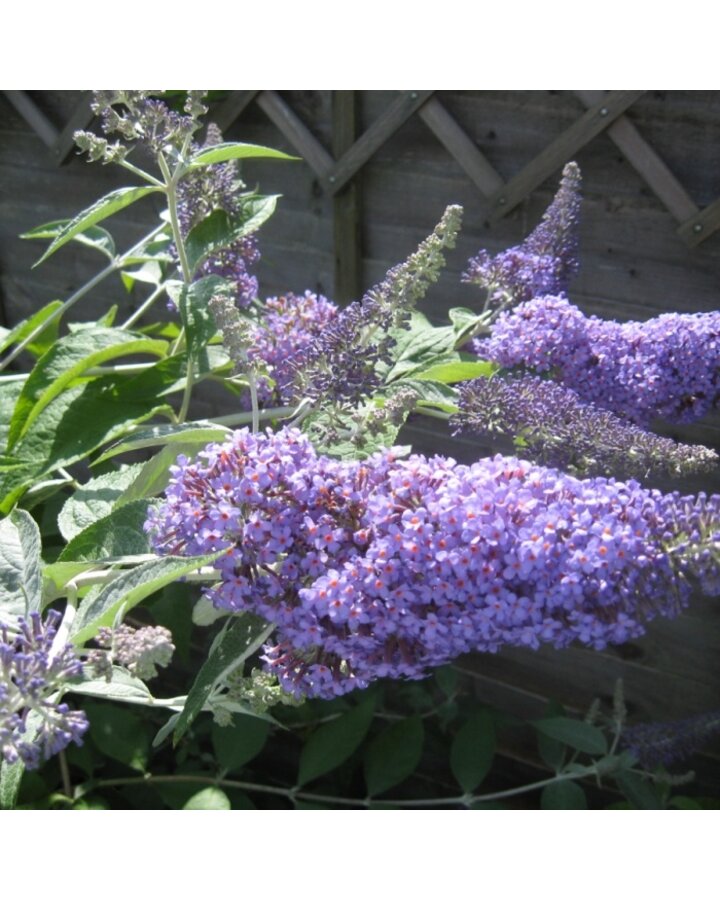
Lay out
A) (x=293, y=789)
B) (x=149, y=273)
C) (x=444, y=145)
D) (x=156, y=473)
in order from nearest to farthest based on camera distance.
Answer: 1. (x=156, y=473)
2. (x=149, y=273)
3. (x=293, y=789)
4. (x=444, y=145)

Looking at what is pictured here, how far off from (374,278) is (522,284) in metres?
0.93

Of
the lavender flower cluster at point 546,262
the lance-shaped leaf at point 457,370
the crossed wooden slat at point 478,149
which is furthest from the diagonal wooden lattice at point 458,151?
the lance-shaped leaf at point 457,370

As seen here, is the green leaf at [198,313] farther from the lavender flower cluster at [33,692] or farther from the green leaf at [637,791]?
the green leaf at [637,791]

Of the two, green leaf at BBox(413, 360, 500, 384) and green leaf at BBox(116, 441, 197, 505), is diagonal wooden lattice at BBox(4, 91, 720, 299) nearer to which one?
green leaf at BBox(413, 360, 500, 384)

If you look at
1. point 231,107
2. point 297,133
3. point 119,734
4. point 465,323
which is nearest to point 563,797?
point 119,734

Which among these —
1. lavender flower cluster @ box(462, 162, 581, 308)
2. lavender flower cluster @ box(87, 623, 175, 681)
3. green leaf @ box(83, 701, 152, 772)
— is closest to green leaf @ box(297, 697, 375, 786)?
green leaf @ box(83, 701, 152, 772)

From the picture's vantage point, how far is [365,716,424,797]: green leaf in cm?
199

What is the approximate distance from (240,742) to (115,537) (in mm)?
1053

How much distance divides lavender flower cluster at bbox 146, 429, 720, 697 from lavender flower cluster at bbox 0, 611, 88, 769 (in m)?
0.14

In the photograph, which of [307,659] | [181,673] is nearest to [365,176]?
[181,673]

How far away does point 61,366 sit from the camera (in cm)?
129

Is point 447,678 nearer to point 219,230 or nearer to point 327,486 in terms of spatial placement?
point 219,230

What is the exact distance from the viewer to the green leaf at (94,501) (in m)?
1.12

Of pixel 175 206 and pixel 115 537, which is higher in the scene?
pixel 175 206
